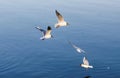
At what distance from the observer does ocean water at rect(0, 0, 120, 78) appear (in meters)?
37.7

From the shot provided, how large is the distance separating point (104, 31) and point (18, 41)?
13361 mm

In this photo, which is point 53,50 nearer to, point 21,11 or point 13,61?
point 13,61

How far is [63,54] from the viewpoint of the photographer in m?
40.3

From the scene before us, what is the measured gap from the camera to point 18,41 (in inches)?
1729

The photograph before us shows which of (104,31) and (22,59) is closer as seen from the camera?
(22,59)

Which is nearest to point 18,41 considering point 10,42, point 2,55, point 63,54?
point 10,42

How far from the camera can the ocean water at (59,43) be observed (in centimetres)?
3772

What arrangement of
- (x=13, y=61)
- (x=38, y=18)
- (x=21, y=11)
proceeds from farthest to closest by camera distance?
(x=21, y=11) → (x=38, y=18) → (x=13, y=61)

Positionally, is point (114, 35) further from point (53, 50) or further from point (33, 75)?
point (33, 75)

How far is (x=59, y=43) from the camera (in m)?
42.6

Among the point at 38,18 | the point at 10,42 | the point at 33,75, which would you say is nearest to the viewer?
the point at 33,75

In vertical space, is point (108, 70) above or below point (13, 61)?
below

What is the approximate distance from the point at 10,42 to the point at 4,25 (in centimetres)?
609

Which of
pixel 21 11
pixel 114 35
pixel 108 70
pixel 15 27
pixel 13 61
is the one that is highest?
pixel 21 11
